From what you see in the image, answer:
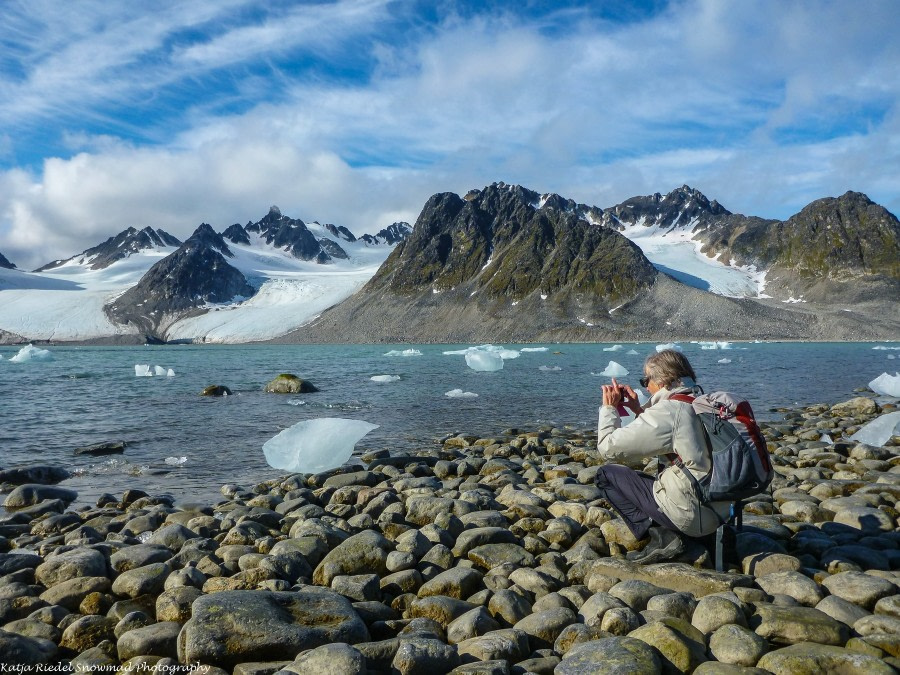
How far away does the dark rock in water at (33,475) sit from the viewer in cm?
1160

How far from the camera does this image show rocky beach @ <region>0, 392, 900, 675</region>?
417 centimetres

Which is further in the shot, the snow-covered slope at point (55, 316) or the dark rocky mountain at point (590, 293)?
the snow-covered slope at point (55, 316)

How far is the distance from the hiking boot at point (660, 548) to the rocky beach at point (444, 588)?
0.17 meters

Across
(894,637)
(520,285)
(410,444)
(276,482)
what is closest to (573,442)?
(410,444)

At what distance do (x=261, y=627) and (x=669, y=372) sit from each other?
12.7ft

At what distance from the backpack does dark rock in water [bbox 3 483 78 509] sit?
10267 mm

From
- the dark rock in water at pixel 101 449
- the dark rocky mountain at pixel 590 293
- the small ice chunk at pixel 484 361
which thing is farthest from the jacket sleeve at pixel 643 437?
the dark rocky mountain at pixel 590 293

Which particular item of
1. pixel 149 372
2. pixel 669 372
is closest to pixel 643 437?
pixel 669 372

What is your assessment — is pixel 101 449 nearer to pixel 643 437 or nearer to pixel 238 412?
pixel 238 412

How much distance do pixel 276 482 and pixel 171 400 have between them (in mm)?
17354

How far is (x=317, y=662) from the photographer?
12.8 feet

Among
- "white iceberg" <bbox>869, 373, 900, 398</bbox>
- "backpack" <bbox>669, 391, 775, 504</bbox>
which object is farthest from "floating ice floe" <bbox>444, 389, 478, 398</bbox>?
"backpack" <bbox>669, 391, 775, 504</bbox>

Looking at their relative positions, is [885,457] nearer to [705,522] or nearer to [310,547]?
[705,522]

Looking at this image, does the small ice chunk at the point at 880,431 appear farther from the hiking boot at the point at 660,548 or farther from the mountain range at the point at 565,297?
the mountain range at the point at 565,297
